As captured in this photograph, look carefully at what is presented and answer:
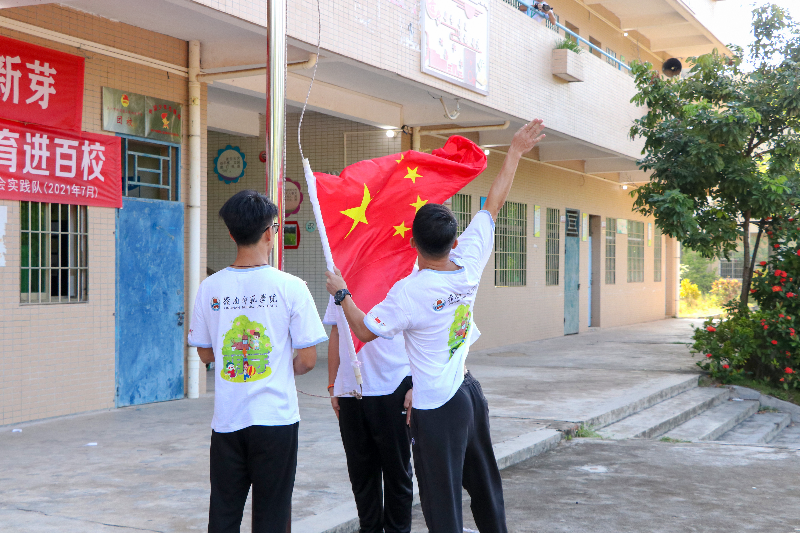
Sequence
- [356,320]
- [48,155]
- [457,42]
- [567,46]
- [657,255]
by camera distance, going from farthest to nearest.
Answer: [657,255]
[567,46]
[457,42]
[48,155]
[356,320]

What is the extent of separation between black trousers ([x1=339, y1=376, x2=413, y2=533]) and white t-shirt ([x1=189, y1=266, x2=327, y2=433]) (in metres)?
0.77

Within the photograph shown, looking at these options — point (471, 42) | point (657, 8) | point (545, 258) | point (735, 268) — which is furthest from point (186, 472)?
point (735, 268)

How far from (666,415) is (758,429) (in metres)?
1.14

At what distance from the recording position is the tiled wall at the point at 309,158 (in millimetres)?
11773

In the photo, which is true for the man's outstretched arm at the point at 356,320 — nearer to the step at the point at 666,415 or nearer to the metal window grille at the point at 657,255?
the step at the point at 666,415

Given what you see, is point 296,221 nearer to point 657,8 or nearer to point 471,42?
point 471,42

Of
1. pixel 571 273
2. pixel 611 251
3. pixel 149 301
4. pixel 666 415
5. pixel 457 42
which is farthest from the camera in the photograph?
pixel 611 251

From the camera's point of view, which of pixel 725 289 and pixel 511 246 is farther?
pixel 725 289

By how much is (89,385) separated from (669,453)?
513cm

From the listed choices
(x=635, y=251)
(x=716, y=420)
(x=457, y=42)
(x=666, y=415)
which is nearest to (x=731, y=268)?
(x=635, y=251)

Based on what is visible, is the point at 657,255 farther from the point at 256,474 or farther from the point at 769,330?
the point at 256,474

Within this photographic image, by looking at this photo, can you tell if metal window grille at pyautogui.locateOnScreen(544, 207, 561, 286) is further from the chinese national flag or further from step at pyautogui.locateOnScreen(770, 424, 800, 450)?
the chinese national flag

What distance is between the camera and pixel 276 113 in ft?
11.5

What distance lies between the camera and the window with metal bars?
766 inches
